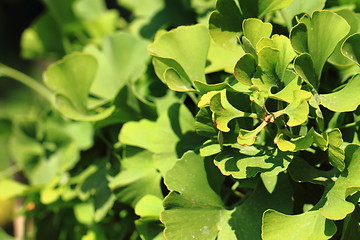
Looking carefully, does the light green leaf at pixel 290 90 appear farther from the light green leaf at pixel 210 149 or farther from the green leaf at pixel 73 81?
the green leaf at pixel 73 81

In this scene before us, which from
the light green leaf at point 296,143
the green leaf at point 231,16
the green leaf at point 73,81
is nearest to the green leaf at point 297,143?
the light green leaf at point 296,143

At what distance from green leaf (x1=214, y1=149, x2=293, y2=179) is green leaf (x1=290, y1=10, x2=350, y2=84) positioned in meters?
0.08

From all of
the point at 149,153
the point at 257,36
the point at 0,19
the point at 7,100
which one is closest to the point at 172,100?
the point at 149,153

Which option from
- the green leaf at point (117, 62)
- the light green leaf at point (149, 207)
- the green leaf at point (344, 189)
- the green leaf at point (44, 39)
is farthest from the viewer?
the green leaf at point (44, 39)

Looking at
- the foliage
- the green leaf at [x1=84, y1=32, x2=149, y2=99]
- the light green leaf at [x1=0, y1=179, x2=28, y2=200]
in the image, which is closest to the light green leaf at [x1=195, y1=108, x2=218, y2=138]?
the foliage

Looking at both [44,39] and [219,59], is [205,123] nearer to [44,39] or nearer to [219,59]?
[219,59]

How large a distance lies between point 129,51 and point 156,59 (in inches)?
6.8

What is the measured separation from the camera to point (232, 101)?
0.44 metres

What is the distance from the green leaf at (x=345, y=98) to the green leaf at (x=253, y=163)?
6cm

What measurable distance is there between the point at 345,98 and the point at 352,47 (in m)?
0.05

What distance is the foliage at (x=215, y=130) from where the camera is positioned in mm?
406

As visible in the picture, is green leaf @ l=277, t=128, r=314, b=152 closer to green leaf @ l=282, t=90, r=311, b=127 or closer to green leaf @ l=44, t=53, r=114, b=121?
green leaf @ l=282, t=90, r=311, b=127

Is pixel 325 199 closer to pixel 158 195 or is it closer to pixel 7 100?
pixel 158 195

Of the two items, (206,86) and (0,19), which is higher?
(206,86)
